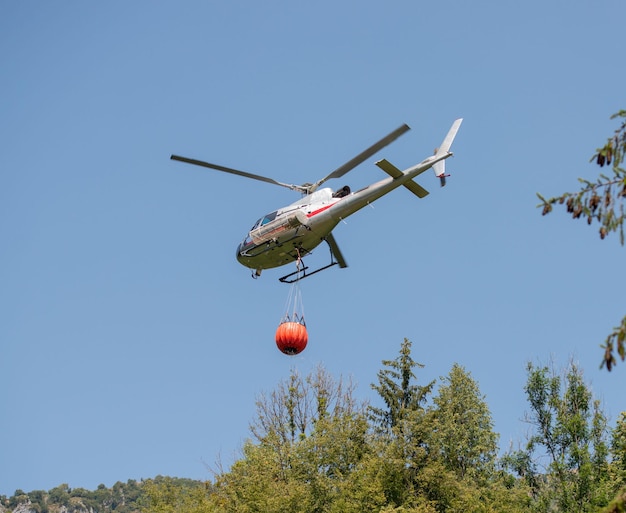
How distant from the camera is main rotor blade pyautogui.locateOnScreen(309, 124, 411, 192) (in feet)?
89.0

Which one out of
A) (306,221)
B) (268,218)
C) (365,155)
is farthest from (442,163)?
(268,218)

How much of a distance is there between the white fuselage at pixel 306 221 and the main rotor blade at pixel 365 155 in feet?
2.16

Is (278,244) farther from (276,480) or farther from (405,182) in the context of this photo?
Answer: (276,480)

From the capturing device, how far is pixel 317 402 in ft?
158

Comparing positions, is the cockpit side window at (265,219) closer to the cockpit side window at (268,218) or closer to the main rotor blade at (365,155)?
the cockpit side window at (268,218)

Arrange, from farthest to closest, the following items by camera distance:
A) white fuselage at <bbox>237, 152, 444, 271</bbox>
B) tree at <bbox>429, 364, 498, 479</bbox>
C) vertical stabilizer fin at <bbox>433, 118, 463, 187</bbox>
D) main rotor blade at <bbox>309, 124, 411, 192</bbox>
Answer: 1. tree at <bbox>429, 364, 498, 479</bbox>
2. vertical stabilizer fin at <bbox>433, 118, 463, 187</bbox>
3. white fuselage at <bbox>237, 152, 444, 271</bbox>
4. main rotor blade at <bbox>309, 124, 411, 192</bbox>

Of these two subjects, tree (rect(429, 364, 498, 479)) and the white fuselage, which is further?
tree (rect(429, 364, 498, 479))

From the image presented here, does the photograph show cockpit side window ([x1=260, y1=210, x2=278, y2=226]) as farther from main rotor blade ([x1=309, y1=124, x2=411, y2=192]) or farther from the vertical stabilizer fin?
the vertical stabilizer fin

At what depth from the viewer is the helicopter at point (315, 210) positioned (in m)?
28.5

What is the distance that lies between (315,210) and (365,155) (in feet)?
7.23

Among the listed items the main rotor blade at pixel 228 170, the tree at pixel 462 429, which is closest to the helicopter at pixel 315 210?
the main rotor blade at pixel 228 170

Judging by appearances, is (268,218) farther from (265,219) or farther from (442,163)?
(442,163)

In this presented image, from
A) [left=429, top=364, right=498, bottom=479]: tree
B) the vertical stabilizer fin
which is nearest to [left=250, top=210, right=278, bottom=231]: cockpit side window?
the vertical stabilizer fin

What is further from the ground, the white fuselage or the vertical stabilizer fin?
the vertical stabilizer fin
